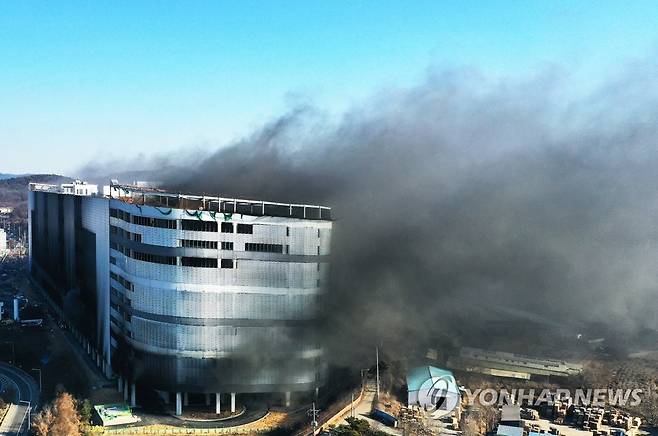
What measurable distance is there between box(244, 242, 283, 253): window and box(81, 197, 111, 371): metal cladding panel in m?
11.5

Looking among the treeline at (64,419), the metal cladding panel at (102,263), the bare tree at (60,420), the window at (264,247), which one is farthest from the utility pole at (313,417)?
the metal cladding panel at (102,263)

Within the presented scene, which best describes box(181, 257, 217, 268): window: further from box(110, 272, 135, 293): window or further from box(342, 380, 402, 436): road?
box(342, 380, 402, 436): road

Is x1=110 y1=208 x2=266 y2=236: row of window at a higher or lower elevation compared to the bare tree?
higher

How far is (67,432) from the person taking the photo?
29.2 metres

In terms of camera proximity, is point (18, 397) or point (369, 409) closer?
point (369, 409)

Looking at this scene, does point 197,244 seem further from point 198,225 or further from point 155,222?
point 155,222

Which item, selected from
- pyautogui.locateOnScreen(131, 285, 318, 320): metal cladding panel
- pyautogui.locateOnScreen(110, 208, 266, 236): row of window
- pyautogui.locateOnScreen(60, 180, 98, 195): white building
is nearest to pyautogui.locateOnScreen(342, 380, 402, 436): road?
pyautogui.locateOnScreen(131, 285, 318, 320): metal cladding panel

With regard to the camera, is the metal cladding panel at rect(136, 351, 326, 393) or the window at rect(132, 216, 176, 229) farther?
the metal cladding panel at rect(136, 351, 326, 393)

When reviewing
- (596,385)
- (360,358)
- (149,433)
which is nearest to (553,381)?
(596,385)

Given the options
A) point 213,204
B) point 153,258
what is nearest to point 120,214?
point 153,258

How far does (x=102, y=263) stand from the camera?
39.9 metres

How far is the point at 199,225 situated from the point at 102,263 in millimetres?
11635

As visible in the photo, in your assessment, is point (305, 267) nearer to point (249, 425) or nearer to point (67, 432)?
point (249, 425)

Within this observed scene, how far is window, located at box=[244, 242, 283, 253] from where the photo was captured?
32906mm
